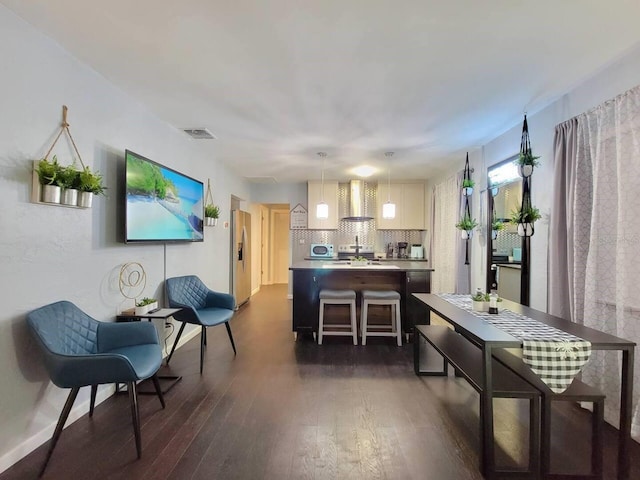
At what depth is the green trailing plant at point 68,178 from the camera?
188cm

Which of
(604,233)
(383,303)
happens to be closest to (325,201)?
(383,303)

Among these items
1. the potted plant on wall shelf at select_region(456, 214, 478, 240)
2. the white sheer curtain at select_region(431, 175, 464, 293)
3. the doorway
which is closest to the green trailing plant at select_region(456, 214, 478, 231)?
the potted plant on wall shelf at select_region(456, 214, 478, 240)

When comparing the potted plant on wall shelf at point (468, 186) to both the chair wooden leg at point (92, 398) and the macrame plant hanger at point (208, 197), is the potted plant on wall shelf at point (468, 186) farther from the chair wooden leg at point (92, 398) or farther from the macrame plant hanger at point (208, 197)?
the chair wooden leg at point (92, 398)

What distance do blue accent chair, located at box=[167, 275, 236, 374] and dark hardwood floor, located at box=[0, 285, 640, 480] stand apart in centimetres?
43

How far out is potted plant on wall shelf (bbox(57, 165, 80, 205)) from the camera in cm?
189

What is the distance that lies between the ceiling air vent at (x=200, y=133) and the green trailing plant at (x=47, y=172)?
1.80m

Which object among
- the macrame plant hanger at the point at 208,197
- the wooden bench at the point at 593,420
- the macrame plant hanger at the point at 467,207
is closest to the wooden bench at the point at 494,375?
the wooden bench at the point at 593,420

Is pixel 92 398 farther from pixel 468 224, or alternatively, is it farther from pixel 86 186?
pixel 468 224

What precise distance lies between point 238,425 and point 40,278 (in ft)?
5.17

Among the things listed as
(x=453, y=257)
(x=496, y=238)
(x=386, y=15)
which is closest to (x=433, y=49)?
(x=386, y=15)

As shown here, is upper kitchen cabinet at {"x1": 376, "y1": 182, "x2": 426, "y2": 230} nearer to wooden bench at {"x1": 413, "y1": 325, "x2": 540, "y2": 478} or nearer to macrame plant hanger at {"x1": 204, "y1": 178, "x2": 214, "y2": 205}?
macrame plant hanger at {"x1": 204, "y1": 178, "x2": 214, "y2": 205}

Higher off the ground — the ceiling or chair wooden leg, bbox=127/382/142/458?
the ceiling

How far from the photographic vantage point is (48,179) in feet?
6.01

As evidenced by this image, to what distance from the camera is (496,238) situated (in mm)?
3709
